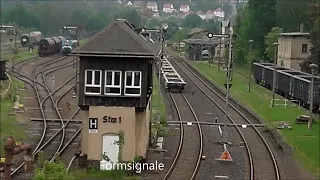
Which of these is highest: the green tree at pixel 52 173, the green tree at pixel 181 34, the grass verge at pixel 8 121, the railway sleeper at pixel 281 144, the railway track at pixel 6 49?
the green tree at pixel 181 34

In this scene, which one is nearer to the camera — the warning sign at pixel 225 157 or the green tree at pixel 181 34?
the warning sign at pixel 225 157

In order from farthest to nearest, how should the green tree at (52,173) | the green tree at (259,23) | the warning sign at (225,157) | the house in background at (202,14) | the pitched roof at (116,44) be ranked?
the house in background at (202,14) → the green tree at (259,23) → the warning sign at (225,157) → the pitched roof at (116,44) → the green tree at (52,173)

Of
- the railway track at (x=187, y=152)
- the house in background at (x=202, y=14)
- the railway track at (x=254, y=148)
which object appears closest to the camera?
the railway track at (x=187, y=152)

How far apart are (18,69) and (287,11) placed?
33267 millimetres

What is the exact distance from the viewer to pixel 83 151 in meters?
23.2

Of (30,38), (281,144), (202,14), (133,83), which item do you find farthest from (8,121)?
(202,14)

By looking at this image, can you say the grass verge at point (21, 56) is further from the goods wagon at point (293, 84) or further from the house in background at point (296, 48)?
the house in background at point (296, 48)

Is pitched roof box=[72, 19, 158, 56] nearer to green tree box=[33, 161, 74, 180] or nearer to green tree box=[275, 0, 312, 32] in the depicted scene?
green tree box=[33, 161, 74, 180]

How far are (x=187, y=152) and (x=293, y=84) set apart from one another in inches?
781

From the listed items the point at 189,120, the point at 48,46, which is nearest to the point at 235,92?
the point at 189,120

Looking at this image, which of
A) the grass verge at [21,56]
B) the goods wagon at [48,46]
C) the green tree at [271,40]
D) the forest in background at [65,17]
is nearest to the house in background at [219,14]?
the forest in background at [65,17]

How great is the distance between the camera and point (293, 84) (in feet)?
145

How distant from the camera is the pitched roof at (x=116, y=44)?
2259 cm

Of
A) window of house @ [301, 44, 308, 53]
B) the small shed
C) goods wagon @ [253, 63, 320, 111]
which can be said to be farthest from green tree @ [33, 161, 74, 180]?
the small shed
